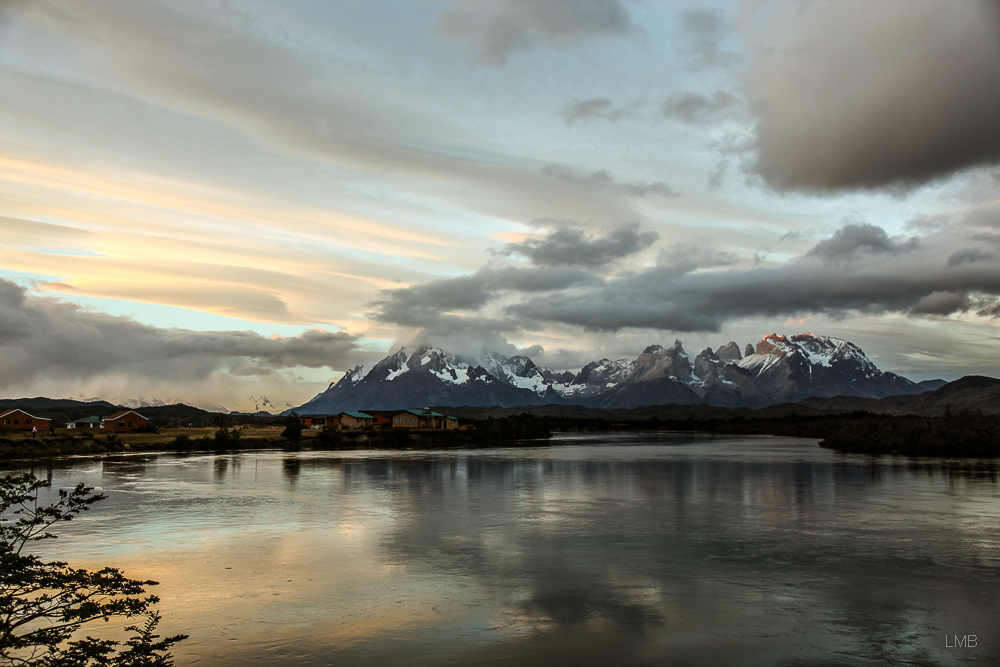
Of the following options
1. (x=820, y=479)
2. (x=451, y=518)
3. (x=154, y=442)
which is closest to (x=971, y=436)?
(x=820, y=479)

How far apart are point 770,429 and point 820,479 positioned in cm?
15570

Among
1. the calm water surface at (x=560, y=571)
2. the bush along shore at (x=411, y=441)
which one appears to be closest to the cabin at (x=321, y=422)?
the bush along shore at (x=411, y=441)

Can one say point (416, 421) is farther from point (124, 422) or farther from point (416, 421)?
point (124, 422)

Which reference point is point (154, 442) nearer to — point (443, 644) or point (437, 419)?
point (437, 419)

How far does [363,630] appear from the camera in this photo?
55.2 feet

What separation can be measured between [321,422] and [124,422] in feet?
155

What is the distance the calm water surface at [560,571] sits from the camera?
15836mm

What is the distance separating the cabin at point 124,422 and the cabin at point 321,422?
→ 32.4 m

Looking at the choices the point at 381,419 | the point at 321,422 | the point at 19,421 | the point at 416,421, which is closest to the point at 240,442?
the point at 19,421

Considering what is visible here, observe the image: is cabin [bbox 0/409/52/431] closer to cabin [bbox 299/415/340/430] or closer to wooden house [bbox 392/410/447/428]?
cabin [bbox 299/415/340/430]

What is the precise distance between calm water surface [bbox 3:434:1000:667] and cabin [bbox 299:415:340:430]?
104 m

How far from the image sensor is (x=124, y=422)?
12525cm

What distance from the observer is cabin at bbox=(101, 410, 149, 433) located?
403 feet

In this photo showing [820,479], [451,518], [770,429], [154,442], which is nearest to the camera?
[451,518]
